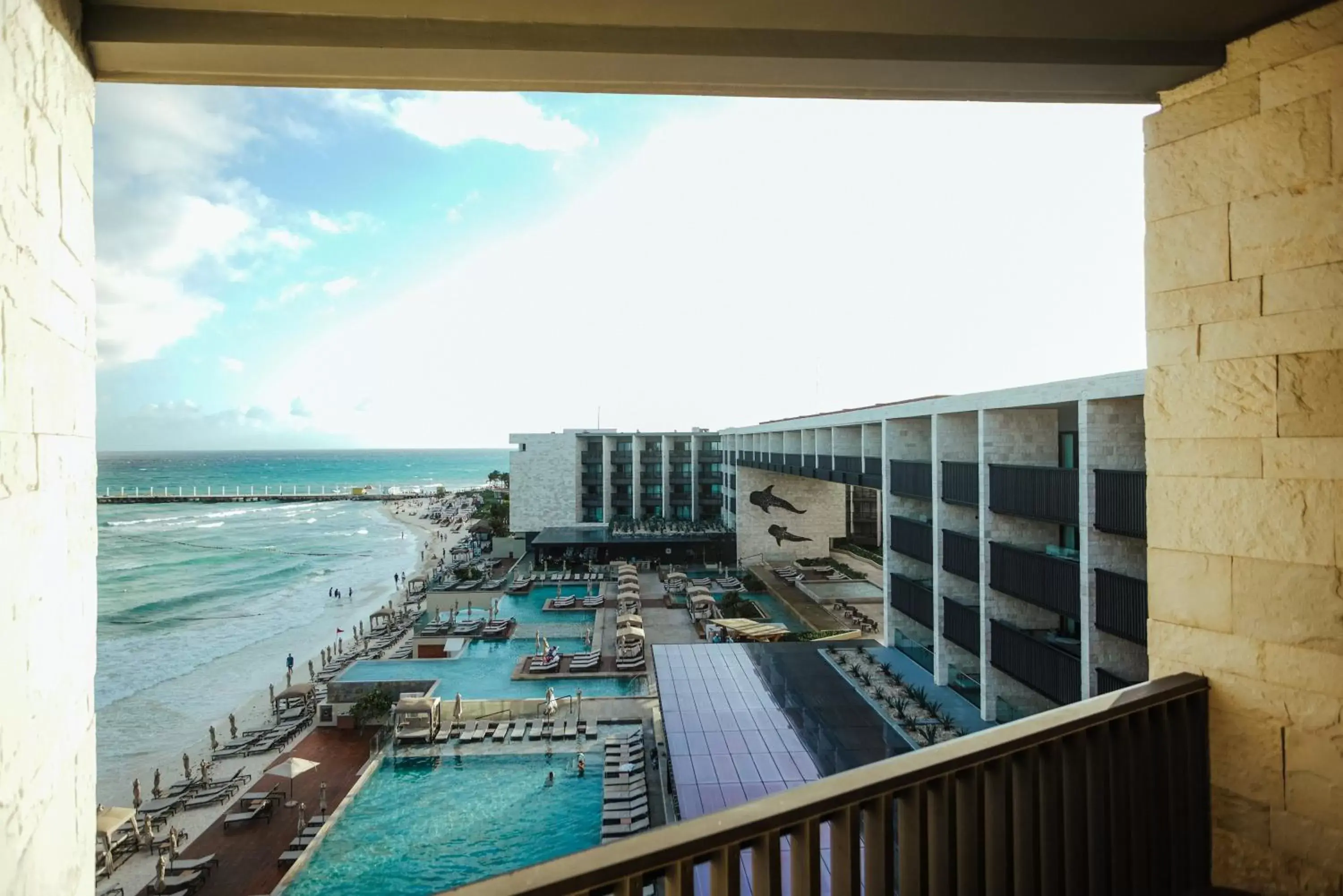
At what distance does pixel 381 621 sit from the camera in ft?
104

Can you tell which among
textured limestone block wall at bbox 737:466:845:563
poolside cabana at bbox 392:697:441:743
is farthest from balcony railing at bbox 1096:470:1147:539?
textured limestone block wall at bbox 737:466:845:563

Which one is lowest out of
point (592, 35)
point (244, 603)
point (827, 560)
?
point (244, 603)

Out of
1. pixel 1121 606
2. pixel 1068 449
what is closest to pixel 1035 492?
pixel 1068 449

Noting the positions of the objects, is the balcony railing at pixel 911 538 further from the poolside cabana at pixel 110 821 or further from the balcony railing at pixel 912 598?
the poolside cabana at pixel 110 821

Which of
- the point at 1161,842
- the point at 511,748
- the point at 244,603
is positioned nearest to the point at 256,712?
the point at 511,748

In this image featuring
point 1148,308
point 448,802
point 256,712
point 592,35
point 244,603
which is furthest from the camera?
point 244,603

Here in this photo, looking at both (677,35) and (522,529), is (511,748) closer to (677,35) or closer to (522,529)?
(677,35)

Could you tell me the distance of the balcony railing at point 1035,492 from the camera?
10734mm

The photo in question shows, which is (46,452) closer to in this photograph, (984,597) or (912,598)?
(984,597)

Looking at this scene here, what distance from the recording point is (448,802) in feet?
45.1

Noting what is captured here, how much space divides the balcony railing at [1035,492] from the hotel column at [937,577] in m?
2.07

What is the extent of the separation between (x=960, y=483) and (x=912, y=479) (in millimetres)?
2402

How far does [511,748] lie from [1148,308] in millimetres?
15676

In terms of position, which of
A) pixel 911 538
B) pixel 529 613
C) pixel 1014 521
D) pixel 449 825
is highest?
pixel 1014 521
